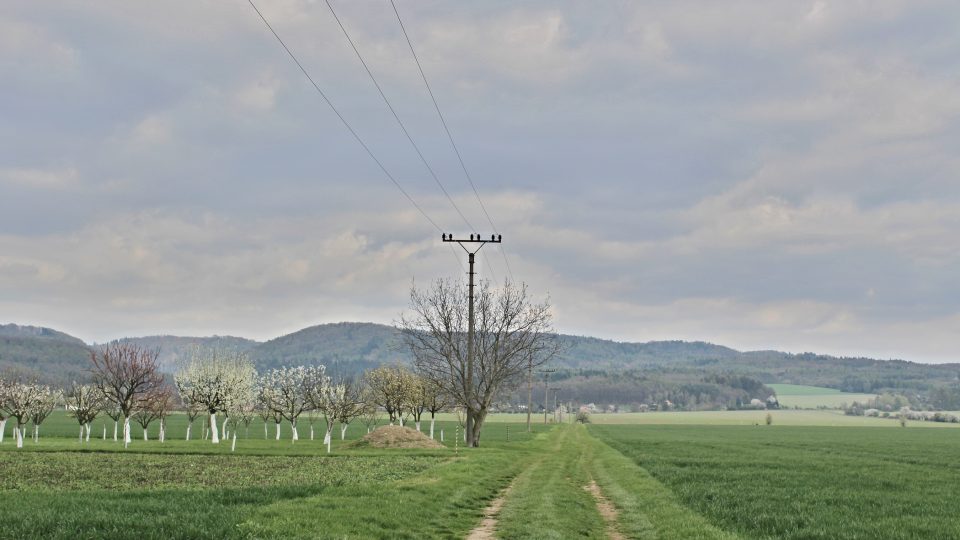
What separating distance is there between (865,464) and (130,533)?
190 feet

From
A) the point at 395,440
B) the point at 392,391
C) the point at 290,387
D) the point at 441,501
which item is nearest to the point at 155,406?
the point at 290,387

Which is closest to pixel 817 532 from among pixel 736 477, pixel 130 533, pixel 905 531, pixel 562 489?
pixel 905 531

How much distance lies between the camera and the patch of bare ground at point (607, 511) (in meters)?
21.7

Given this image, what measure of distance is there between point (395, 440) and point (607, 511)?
42.8 m

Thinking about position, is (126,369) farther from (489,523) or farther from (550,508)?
(489,523)

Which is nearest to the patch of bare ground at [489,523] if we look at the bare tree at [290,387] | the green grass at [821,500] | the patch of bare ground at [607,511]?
the patch of bare ground at [607,511]

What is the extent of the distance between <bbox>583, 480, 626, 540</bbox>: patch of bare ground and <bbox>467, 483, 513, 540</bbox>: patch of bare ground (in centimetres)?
341

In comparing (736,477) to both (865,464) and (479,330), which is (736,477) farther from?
(479,330)

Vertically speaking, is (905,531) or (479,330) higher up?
(479,330)

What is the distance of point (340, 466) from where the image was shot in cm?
4216

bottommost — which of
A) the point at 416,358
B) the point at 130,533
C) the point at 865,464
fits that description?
the point at 865,464

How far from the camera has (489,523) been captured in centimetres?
2288

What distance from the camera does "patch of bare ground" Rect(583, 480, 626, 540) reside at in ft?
71.2

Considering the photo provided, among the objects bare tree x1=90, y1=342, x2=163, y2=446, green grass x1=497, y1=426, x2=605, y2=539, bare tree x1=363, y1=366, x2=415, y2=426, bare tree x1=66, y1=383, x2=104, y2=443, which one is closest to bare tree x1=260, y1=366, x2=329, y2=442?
bare tree x1=363, y1=366, x2=415, y2=426
